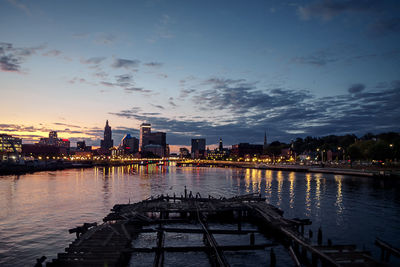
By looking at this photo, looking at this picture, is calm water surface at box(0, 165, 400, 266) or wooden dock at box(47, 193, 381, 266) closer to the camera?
wooden dock at box(47, 193, 381, 266)

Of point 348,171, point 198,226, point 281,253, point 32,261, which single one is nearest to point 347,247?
point 281,253

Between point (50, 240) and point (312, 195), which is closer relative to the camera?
point (50, 240)

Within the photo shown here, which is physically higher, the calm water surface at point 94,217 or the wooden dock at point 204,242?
the wooden dock at point 204,242

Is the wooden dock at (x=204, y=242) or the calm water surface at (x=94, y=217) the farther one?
the calm water surface at (x=94, y=217)

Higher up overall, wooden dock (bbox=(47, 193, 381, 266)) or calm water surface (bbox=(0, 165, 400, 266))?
wooden dock (bbox=(47, 193, 381, 266))

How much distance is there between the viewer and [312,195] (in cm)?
7281

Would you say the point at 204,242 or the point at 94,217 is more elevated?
→ the point at 204,242

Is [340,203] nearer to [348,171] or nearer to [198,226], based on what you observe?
[198,226]

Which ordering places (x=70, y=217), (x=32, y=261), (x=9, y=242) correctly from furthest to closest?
1. (x=70, y=217)
2. (x=9, y=242)
3. (x=32, y=261)

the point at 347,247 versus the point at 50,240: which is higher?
the point at 347,247

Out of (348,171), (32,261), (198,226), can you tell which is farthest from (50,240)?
(348,171)

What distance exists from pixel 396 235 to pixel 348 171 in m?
111

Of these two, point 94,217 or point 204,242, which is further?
point 94,217

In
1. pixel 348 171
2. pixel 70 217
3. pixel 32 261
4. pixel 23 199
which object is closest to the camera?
pixel 32 261
